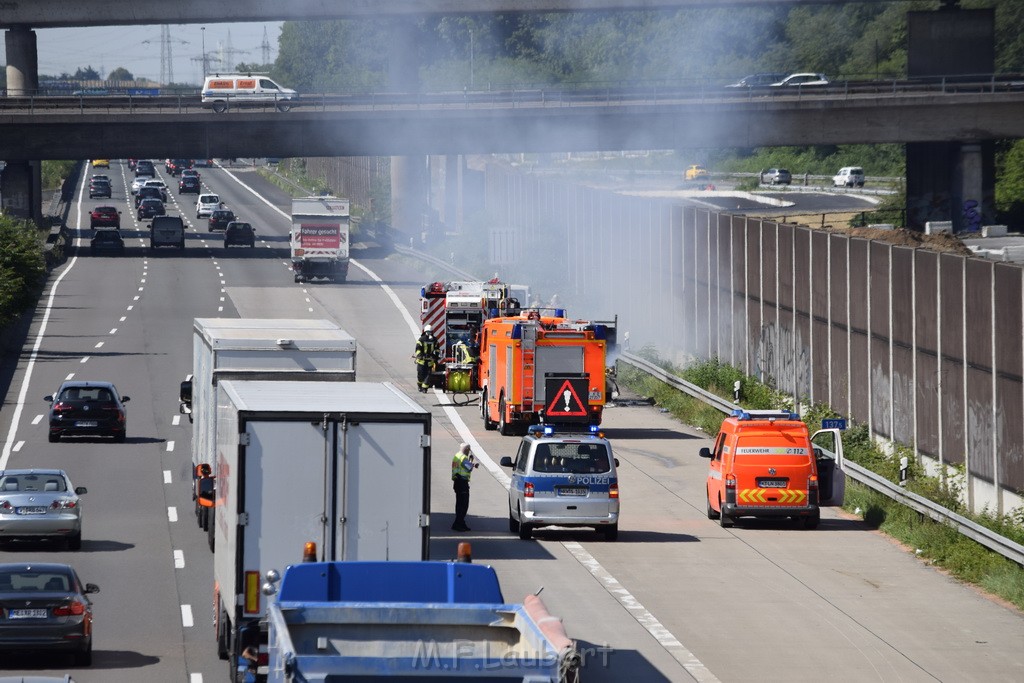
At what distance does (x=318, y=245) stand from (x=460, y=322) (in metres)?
30.5

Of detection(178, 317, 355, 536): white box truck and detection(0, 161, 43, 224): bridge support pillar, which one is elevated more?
detection(0, 161, 43, 224): bridge support pillar

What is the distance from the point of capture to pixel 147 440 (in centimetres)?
4350

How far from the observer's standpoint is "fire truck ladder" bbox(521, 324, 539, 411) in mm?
40969

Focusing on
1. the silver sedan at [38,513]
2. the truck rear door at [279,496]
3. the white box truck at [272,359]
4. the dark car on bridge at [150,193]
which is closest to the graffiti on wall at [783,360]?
the white box truck at [272,359]

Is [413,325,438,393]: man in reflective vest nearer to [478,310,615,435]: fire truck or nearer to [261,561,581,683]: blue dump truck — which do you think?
[478,310,615,435]: fire truck

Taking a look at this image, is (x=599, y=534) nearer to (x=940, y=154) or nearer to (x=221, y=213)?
(x=940, y=154)

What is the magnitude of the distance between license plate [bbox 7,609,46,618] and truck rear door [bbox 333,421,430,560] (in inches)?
156

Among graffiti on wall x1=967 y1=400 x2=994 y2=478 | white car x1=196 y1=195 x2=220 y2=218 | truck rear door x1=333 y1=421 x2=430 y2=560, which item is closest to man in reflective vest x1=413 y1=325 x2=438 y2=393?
graffiti on wall x1=967 y1=400 x2=994 y2=478

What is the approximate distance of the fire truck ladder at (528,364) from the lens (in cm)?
4097

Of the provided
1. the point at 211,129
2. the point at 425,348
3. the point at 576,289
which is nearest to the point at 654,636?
the point at 425,348

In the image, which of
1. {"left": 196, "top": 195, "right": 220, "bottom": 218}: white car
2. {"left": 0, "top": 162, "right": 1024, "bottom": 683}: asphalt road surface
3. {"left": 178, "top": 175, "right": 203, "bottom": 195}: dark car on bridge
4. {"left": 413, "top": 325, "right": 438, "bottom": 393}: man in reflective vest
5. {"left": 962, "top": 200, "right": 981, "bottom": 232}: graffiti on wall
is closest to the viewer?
{"left": 0, "top": 162, "right": 1024, "bottom": 683}: asphalt road surface

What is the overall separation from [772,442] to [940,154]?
2337 inches

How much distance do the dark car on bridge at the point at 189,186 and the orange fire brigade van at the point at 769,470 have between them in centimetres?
12292

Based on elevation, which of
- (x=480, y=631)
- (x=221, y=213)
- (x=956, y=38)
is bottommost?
(x=480, y=631)
